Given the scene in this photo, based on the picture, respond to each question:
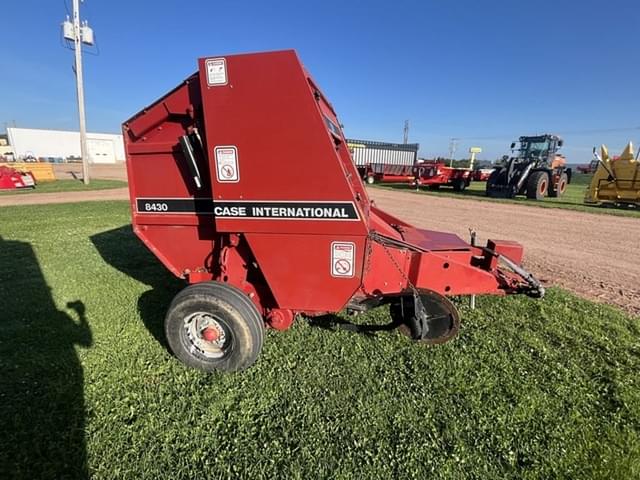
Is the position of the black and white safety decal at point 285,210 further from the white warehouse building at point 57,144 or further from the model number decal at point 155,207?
the white warehouse building at point 57,144

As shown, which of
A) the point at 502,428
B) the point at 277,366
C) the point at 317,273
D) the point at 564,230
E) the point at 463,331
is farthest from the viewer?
the point at 564,230

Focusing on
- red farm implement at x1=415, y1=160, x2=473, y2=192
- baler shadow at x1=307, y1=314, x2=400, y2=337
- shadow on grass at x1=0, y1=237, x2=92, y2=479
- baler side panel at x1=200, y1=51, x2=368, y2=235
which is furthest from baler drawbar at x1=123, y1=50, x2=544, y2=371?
red farm implement at x1=415, y1=160, x2=473, y2=192

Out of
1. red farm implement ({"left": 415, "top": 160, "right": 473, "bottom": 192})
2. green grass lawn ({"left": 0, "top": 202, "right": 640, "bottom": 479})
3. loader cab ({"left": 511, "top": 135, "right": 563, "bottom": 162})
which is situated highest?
loader cab ({"left": 511, "top": 135, "right": 563, "bottom": 162})

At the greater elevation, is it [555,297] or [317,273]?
[317,273]

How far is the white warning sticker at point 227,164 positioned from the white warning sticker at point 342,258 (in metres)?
0.92

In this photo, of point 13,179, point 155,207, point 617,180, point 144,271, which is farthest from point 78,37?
point 617,180

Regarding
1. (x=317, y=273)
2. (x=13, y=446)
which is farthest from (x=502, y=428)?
(x=13, y=446)

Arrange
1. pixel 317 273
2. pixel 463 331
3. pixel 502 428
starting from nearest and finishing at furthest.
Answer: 1. pixel 502 428
2. pixel 317 273
3. pixel 463 331

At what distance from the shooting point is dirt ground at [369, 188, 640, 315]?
527 centimetres

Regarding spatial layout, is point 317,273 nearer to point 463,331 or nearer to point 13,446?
point 463,331

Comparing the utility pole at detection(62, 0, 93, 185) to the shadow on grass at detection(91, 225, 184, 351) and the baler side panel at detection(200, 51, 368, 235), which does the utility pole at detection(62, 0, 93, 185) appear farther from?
the baler side panel at detection(200, 51, 368, 235)

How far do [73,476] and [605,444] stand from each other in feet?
10.6

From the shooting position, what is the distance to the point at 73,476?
193 cm

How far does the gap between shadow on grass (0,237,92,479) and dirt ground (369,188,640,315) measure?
5898 mm
